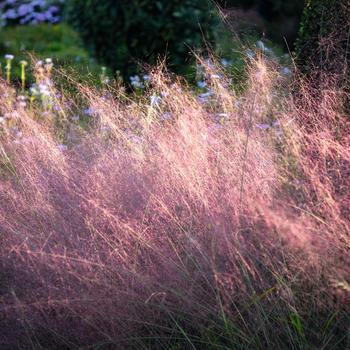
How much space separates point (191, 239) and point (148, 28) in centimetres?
A: 433

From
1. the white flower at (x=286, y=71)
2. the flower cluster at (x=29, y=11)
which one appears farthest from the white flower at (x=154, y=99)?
the flower cluster at (x=29, y=11)

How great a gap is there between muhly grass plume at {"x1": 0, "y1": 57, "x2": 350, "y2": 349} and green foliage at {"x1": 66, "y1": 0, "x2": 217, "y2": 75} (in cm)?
323

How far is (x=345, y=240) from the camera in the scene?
7.83ft

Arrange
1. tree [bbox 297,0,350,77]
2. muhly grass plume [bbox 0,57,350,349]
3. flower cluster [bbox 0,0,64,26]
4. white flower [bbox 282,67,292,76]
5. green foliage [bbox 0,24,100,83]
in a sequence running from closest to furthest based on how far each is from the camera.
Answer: muhly grass plume [bbox 0,57,350,349], tree [bbox 297,0,350,77], white flower [bbox 282,67,292,76], green foliage [bbox 0,24,100,83], flower cluster [bbox 0,0,64,26]

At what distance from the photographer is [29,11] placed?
9.87 metres

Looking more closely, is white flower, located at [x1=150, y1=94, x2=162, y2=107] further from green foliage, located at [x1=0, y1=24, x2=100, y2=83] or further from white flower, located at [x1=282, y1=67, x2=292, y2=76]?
green foliage, located at [x1=0, y1=24, x2=100, y2=83]

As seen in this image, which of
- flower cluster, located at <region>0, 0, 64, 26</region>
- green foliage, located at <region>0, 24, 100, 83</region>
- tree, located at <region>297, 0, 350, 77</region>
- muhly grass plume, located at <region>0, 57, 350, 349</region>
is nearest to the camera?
muhly grass plume, located at <region>0, 57, 350, 349</region>

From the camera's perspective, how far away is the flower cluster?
967 cm

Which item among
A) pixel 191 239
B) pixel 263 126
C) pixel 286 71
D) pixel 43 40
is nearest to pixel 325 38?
pixel 263 126

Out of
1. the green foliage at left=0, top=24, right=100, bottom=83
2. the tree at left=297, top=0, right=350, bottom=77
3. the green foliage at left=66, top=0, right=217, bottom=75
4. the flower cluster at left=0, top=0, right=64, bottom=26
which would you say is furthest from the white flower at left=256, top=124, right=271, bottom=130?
the flower cluster at left=0, top=0, right=64, bottom=26

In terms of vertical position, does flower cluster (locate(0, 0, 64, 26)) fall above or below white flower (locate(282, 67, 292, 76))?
below

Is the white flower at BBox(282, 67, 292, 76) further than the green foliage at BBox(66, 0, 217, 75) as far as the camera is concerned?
No

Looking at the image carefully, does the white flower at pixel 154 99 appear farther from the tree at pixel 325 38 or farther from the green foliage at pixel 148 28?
the green foliage at pixel 148 28

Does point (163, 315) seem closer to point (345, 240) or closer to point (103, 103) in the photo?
point (345, 240)
